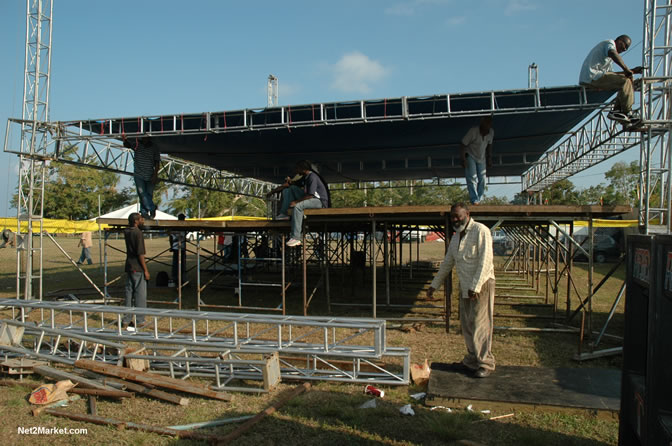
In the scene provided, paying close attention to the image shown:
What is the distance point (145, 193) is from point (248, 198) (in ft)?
112

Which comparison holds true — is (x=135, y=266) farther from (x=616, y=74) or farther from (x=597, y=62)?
(x=616, y=74)

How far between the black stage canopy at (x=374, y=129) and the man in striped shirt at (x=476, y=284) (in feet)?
14.8

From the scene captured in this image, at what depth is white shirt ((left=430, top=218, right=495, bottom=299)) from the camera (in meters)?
5.03

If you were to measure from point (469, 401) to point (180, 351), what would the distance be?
349 centimetres

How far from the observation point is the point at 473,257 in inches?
203

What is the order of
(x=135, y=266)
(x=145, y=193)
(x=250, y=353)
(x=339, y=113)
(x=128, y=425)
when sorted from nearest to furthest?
1. (x=128, y=425)
2. (x=250, y=353)
3. (x=135, y=266)
4. (x=339, y=113)
5. (x=145, y=193)

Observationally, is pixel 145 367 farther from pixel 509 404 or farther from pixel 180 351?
pixel 509 404

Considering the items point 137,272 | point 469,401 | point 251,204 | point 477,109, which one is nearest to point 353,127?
point 477,109

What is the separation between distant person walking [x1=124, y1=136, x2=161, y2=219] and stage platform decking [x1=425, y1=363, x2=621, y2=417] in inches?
301

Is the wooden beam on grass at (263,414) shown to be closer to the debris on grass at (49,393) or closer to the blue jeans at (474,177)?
the debris on grass at (49,393)

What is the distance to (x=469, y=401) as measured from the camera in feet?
15.2

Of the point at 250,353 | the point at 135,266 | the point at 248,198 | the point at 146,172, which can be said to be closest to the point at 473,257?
the point at 250,353

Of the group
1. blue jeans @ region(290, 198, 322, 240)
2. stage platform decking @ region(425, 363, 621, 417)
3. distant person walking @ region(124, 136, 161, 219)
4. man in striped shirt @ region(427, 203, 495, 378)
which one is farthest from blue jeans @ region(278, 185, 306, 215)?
stage platform decking @ region(425, 363, 621, 417)

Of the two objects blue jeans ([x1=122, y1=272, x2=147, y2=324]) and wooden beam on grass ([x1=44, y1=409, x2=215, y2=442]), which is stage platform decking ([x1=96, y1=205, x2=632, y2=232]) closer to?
blue jeans ([x1=122, y1=272, x2=147, y2=324])
